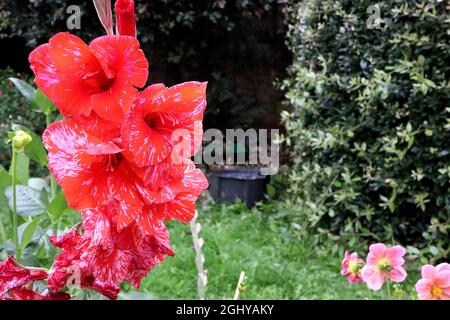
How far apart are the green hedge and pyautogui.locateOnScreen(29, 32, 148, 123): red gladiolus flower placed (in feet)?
7.64

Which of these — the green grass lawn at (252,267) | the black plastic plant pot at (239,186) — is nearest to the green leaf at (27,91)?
the green grass lawn at (252,267)

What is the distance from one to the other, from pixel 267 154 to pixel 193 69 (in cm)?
116

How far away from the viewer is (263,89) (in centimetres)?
544

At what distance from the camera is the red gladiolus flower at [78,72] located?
0.46 m

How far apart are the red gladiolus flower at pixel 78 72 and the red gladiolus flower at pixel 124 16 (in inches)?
1.4

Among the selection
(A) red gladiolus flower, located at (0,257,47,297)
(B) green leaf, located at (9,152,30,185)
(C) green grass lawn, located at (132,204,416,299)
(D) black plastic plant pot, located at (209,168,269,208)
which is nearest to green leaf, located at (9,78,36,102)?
(B) green leaf, located at (9,152,30,185)

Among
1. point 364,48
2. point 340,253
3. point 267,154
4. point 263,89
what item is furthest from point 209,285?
point 263,89

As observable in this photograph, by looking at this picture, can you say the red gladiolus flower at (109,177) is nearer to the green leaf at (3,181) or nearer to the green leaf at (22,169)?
the green leaf at (3,181)

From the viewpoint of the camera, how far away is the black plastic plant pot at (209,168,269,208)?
4246 millimetres

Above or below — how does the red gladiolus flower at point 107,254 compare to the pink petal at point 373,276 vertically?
above

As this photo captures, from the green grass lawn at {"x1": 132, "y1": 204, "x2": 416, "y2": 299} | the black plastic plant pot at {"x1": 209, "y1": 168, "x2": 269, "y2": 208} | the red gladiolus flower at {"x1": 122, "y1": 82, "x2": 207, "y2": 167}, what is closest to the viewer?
the red gladiolus flower at {"x1": 122, "y1": 82, "x2": 207, "y2": 167}

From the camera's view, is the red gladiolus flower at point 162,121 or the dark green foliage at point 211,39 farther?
the dark green foliage at point 211,39

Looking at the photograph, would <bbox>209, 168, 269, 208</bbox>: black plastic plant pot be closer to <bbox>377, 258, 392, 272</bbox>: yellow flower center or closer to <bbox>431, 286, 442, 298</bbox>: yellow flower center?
<bbox>377, 258, 392, 272</bbox>: yellow flower center

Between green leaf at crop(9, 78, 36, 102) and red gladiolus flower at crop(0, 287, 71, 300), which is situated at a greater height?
green leaf at crop(9, 78, 36, 102)
